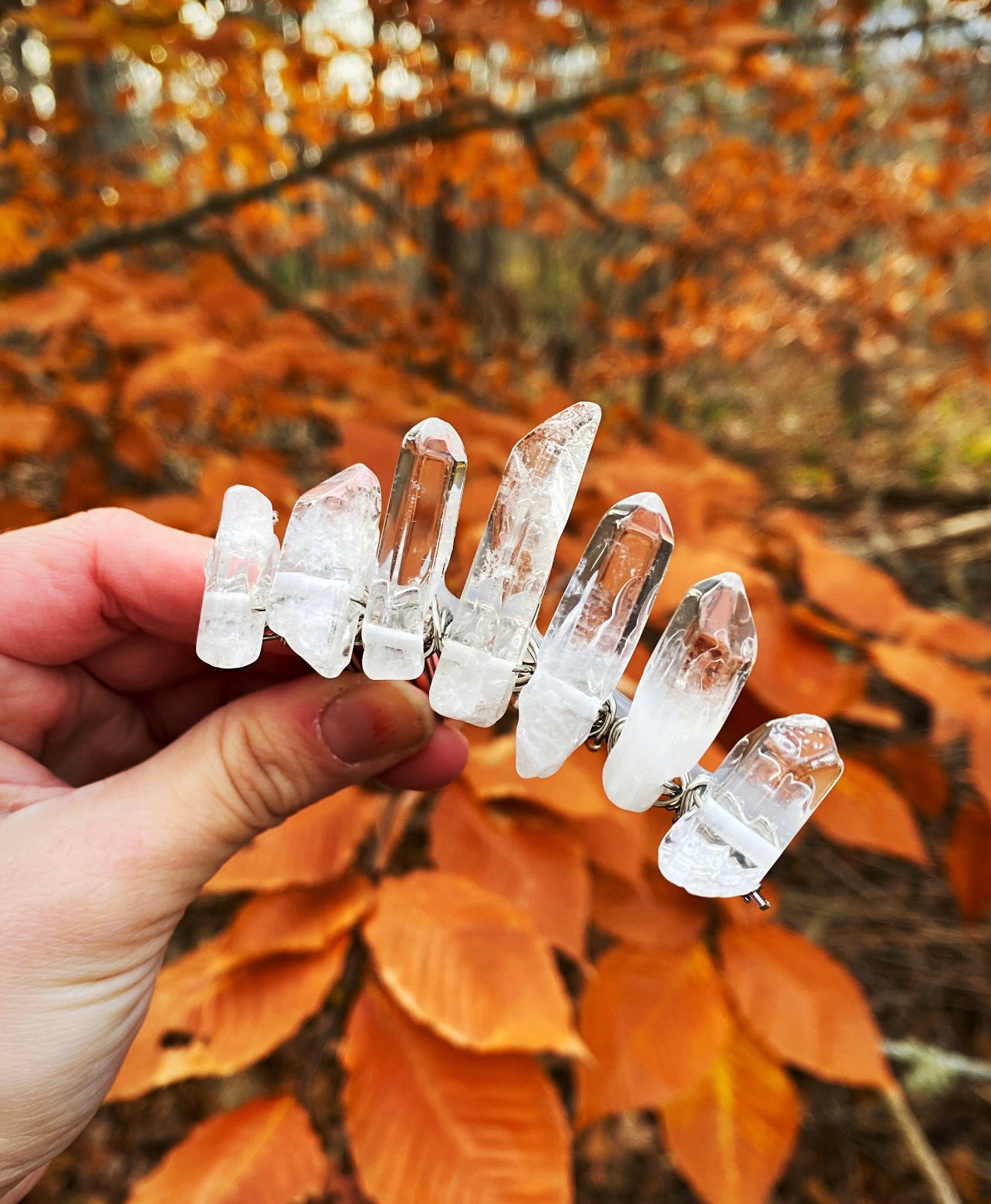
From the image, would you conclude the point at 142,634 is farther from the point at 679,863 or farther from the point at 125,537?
the point at 679,863

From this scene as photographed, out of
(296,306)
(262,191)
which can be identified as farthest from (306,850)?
(296,306)

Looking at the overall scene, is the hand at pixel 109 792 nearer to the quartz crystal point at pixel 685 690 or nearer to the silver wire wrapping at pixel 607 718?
the silver wire wrapping at pixel 607 718

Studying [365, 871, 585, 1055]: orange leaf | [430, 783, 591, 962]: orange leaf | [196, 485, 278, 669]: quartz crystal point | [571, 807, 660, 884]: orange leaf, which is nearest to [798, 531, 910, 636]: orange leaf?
[571, 807, 660, 884]: orange leaf

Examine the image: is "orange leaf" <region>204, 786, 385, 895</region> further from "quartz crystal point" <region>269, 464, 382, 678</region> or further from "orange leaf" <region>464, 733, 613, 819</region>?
"quartz crystal point" <region>269, 464, 382, 678</region>

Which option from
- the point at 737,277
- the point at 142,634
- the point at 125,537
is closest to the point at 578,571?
the point at 125,537

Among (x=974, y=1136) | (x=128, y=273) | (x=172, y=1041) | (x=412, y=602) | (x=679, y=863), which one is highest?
(x=128, y=273)

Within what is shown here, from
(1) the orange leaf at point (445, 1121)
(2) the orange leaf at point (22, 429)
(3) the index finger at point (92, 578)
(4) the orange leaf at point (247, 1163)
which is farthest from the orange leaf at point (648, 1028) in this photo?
(2) the orange leaf at point (22, 429)
